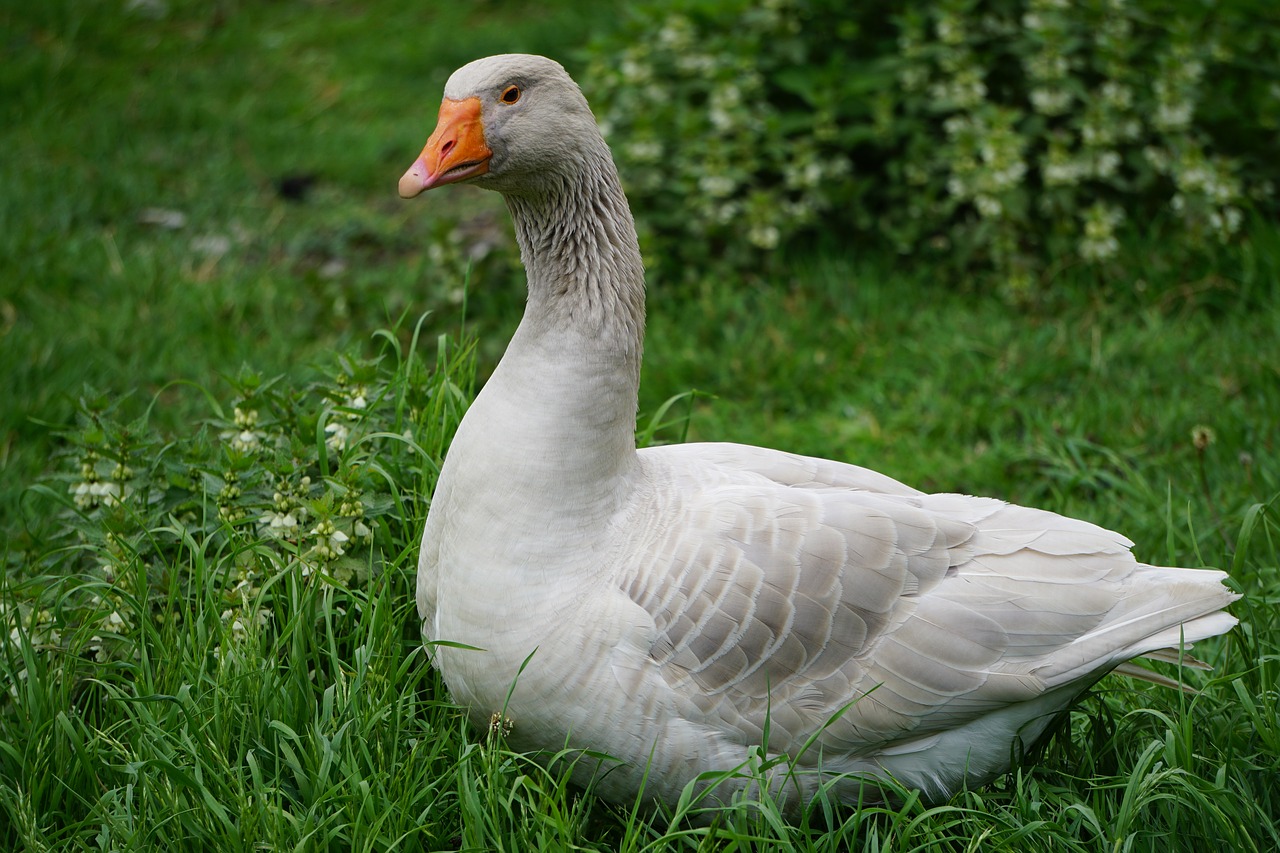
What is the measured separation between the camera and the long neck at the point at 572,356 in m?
2.70

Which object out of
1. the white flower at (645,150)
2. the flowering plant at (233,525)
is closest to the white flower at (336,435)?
the flowering plant at (233,525)

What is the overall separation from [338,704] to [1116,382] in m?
3.42

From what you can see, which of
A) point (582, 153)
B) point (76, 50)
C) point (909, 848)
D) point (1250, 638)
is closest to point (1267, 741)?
point (1250, 638)

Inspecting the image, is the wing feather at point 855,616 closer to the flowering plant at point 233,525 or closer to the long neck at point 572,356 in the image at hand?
the long neck at point 572,356

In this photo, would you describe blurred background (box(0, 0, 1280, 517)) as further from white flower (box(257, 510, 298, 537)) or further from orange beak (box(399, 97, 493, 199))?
orange beak (box(399, 97, 493, 199))

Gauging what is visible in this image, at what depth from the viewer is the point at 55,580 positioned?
3232mm

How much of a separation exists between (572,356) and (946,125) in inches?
129

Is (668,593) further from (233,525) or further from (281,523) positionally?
(233,525)

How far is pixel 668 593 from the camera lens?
2.66 metres

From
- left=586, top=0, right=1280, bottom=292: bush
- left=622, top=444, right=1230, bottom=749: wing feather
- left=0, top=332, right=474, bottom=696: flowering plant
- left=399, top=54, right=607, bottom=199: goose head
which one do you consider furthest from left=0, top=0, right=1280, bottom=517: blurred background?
left=399, top=54, right=607, bottom=199: goose head

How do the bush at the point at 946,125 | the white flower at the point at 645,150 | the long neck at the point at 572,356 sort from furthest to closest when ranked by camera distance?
the white flower at the point at 645,150 → the bush at the point at 946,125 → the long neck at the point at 572,356

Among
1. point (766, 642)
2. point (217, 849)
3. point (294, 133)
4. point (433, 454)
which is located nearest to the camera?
point (217, 849)

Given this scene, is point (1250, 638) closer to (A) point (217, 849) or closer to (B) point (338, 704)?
(B) point (338, 704)

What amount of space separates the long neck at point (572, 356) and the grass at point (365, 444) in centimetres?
60
